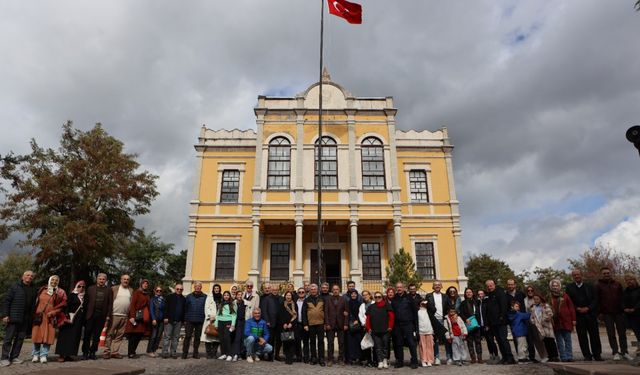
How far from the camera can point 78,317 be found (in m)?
8.47

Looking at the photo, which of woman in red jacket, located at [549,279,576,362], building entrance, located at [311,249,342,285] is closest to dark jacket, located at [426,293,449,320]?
woman in red jacket, located at [549,279,576,362]

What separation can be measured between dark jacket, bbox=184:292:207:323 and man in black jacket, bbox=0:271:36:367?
119 inches

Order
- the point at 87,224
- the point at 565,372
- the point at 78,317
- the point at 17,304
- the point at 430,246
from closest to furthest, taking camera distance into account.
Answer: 1. the point at 565,372
2. the point at 17,304
3. the point at 78,317
4. the point at 87,224
5. the point at 430,246

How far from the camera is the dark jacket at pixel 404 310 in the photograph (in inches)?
340

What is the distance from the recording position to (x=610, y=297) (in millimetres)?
8664

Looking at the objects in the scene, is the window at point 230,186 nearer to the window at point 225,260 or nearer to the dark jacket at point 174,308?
the window at point 225,260

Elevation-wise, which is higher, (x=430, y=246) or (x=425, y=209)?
(x=425, y=209)

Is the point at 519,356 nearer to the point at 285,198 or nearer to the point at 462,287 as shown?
the point at 462,287

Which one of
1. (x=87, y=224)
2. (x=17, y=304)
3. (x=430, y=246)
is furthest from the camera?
(x=430, y=246)

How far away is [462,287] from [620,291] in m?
11.3

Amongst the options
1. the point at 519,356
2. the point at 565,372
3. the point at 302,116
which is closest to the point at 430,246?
the point at 302,116

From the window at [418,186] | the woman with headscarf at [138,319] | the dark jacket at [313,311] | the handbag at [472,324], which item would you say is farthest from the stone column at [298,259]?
the handbag at [472,324]

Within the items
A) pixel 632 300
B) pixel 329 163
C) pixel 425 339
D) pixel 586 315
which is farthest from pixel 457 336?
pixel 329 163

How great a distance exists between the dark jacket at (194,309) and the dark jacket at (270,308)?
1470 mm
